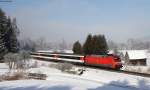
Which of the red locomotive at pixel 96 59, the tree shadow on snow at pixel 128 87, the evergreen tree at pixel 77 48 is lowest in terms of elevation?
the tree shadow on snow at pixel 128 87

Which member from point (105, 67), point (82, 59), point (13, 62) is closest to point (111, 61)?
point (105, 67)

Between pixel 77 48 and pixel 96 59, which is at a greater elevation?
pixel 77 48

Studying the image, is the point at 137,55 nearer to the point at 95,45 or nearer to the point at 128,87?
the point at 95,45

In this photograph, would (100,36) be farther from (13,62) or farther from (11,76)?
(11,76)

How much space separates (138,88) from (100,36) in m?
55.6

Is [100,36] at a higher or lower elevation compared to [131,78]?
higher

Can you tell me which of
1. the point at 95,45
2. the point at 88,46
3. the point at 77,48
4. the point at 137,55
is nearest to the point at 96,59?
the point at 95,45

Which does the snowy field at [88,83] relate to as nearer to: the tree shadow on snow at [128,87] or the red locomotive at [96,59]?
the tree shadow on snow at [128,87]

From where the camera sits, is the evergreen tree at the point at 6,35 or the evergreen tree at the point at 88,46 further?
the evergreen tree at the point at 88,46

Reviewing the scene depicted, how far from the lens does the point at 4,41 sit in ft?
241

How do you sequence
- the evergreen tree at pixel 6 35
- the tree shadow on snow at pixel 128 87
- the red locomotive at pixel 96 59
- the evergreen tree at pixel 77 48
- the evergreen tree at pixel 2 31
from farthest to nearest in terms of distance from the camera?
1. the evergreen tree at pixel 77 48
2. the evergreen tree at pixel 6 35
3. the evergreen tree at pixel 2 31
4. the red locomotive at pixel 96 59
5. the tree shadow on snow at pixel 128 87

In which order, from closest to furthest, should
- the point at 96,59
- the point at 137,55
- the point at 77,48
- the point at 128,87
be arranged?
the point at 128,87
the point at 96,59
the point at 137,55
the point at 77,48

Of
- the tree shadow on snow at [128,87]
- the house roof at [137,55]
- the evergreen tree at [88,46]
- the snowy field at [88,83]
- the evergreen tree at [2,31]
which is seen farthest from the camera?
the house roof at [137,55]

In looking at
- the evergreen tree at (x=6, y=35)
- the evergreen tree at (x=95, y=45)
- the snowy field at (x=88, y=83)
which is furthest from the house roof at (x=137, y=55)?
the snowy field at (x=88, y=83)
